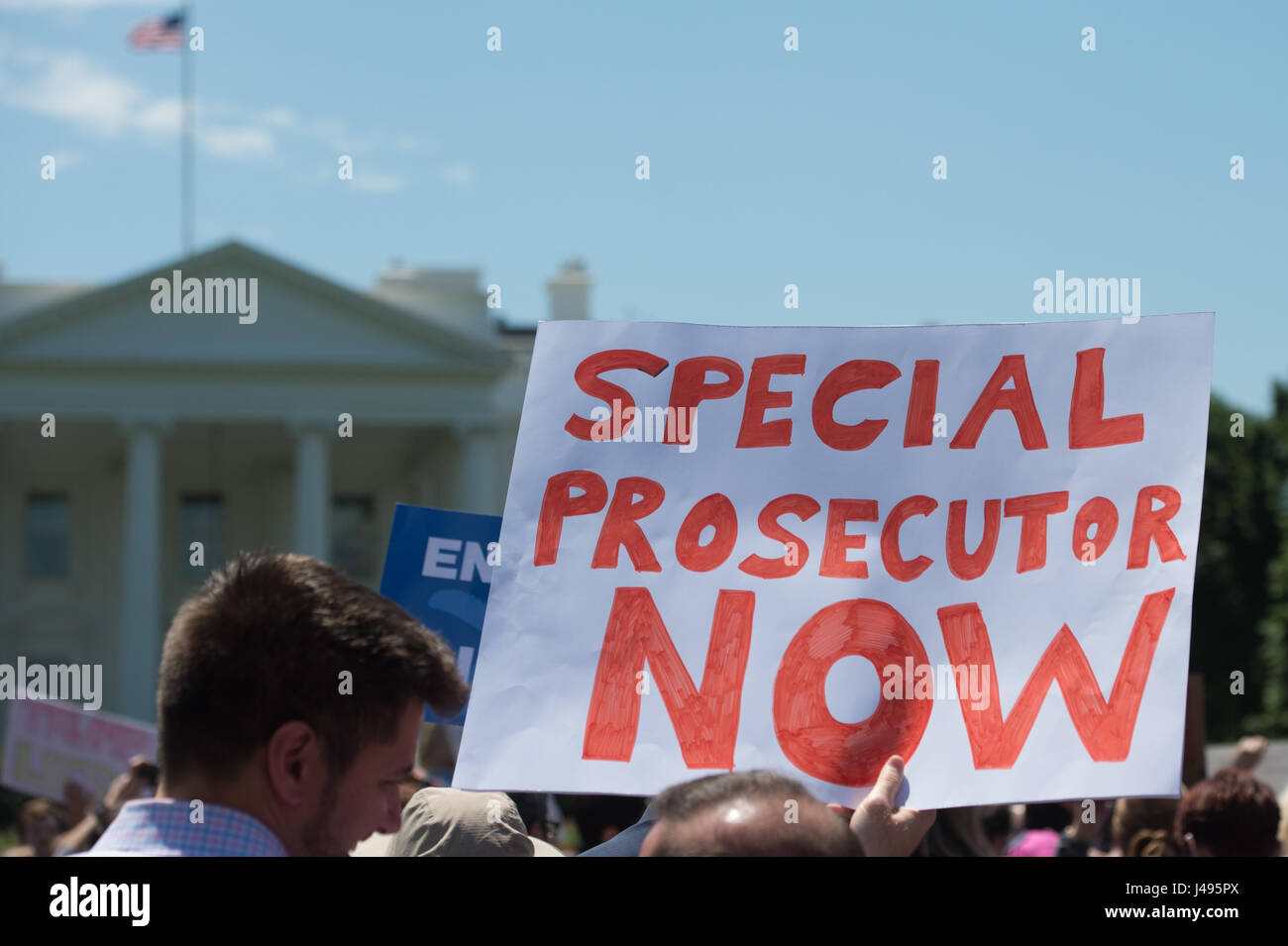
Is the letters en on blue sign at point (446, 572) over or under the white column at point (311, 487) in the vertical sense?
under

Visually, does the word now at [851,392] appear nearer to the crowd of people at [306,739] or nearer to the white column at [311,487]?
the crowd of people at [306,739]

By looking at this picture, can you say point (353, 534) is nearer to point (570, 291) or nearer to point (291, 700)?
point (570, 291)

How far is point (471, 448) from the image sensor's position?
160 ft

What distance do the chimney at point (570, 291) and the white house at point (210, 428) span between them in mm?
68

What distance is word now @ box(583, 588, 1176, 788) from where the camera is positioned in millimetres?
2826

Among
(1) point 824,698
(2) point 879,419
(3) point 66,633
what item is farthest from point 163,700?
(3) point 66,633

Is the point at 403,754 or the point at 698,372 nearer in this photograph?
the point at 403,754

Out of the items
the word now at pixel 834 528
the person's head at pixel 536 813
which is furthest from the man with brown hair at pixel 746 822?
the person's head at pixel 536 813

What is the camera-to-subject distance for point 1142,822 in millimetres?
5246

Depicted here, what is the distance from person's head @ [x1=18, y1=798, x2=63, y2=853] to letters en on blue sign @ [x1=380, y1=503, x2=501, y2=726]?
4.75 metres

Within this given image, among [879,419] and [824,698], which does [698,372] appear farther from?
[824,698]

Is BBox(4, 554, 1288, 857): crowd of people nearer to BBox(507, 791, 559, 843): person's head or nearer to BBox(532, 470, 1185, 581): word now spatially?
BBox(532, 470, 1185, 581): word now

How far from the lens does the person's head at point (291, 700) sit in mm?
2045

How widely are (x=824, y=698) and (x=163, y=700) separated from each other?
1277 millimetres
